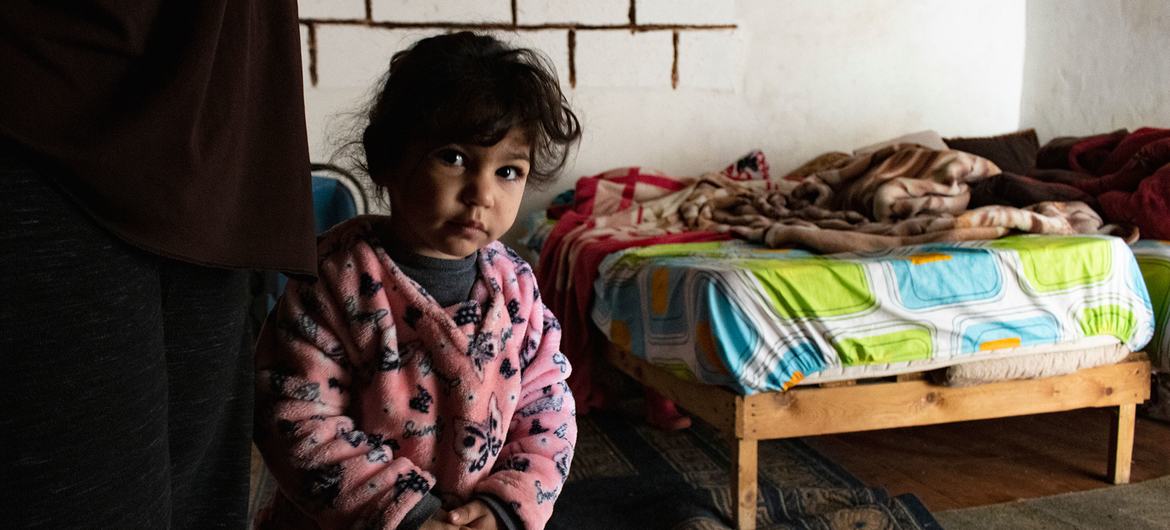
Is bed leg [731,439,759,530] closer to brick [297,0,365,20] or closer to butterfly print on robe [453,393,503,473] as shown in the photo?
butterfly print on robe [453,393,503,473]

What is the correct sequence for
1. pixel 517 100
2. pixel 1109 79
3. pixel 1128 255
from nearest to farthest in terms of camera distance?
pixel 517 100 < pixel 1128 255 < pixel 1109 79

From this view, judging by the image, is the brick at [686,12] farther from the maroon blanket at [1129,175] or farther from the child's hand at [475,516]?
the child's hand at [475,516]

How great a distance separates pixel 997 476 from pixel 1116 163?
1229mm

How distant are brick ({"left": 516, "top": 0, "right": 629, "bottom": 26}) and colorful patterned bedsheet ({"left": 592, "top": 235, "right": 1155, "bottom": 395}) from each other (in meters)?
1.64

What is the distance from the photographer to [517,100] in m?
0.95

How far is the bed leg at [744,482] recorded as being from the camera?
6.02 ft

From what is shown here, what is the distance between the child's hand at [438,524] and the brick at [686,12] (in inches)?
117

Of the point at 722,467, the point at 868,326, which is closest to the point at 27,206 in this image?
the point at 868,326

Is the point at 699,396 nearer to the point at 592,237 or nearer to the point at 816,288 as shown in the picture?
the point at 816,288

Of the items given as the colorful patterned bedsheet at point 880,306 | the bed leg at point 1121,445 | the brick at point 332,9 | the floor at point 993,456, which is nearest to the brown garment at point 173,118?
the colorful patterned bedsheet at point 880,306

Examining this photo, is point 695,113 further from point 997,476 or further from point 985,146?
point 997,476

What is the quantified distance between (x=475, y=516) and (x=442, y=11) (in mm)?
2800

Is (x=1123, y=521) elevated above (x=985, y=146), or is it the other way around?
(x=985, y=146)

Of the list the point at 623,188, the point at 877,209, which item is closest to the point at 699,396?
the point at 877,209
